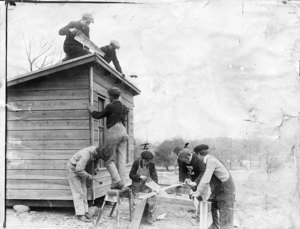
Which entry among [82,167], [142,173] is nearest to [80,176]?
[82,167]

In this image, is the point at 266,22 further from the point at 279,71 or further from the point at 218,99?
the point at 218,99

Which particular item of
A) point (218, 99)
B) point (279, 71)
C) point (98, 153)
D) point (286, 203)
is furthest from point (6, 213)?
point (279, 71)

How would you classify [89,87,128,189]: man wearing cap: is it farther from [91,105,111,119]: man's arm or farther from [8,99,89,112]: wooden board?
[8,99,89,112]: wooden board

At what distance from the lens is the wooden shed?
713 centimetres

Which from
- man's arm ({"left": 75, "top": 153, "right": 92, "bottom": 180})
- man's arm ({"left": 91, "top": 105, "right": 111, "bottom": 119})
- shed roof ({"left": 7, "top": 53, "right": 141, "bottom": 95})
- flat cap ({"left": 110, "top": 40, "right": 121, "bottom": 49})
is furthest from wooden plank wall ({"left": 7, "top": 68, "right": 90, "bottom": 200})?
flat cap ({"left": 110, "top": 40, "right": 121, "bottom": 49})

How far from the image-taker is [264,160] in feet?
23.1

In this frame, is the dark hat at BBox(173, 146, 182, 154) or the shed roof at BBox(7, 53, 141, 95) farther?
the dark hat at BBox(173, 146, 182, 154)

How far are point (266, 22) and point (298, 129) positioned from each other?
1865 mm

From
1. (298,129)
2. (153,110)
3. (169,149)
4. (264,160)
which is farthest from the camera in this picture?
(169,149)

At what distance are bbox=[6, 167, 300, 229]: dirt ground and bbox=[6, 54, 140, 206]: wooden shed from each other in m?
0.39

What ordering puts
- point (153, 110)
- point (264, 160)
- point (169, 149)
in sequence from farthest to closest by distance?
point (169, 149) → point (153, 110) → point (264, 160)

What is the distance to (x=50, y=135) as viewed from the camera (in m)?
7.20

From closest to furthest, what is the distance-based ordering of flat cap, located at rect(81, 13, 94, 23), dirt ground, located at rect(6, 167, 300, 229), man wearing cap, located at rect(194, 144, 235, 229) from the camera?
man wearing cap, located at rect(194, 144, 235, 229), dirt ground, located at rect(6, 167, 300, 229), flat cap, located at rect(81, 13, 94, 23)

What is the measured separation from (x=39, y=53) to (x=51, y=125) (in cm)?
130
